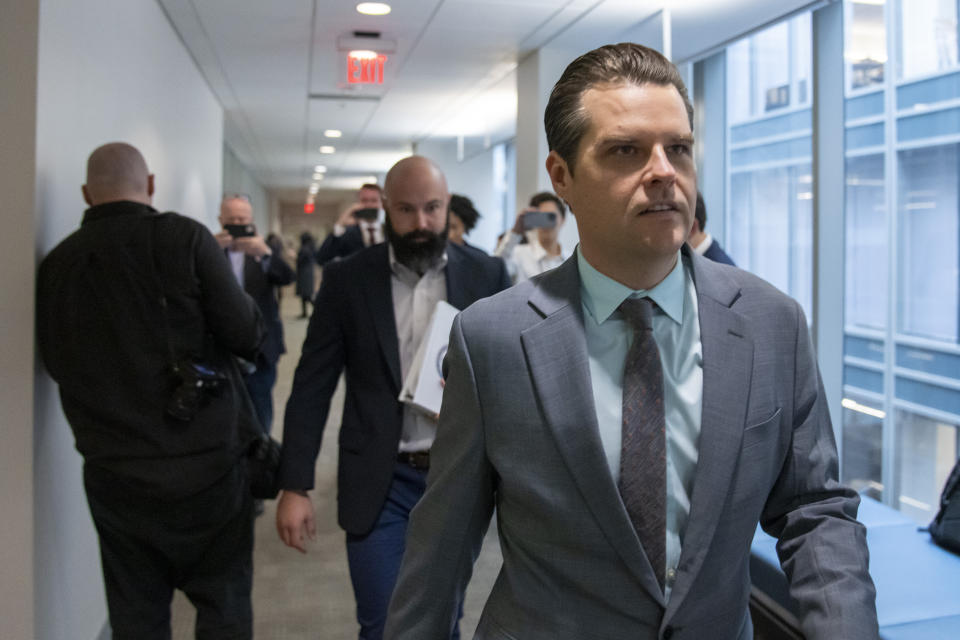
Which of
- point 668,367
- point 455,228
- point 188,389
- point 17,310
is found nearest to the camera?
point 668,367

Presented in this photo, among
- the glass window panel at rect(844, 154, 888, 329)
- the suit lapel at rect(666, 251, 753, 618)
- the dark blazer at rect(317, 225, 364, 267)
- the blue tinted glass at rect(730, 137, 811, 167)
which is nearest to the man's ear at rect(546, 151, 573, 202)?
the suit lapel at rect(666, 251, 753, 618)

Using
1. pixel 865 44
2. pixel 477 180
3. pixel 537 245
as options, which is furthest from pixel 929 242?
pixel 477 180

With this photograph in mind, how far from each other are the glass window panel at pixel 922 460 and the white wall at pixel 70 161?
363cm

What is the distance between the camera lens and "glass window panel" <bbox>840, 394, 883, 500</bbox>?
443cm

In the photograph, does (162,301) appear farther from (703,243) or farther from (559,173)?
(703,243)

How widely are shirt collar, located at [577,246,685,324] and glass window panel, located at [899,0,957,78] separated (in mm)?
3247

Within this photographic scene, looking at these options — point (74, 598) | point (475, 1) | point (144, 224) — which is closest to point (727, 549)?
point (144, 224)

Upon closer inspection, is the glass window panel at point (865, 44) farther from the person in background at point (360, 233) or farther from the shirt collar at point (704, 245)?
the person in background at point (360, 233)

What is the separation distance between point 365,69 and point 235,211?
6.49 ft

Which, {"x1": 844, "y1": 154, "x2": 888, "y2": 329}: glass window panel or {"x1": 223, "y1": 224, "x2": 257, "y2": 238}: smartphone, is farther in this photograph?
{"x1": 223, "y1": 224, "x2": 257, "y2": 238}: smartphone

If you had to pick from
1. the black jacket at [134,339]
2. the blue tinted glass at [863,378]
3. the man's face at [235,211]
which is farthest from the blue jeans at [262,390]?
the blue tinted glass at [863,378]

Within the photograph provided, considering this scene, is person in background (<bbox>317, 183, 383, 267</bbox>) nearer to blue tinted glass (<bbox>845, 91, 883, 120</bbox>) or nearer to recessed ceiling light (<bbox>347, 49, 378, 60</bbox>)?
recessed ceiling light (<bbox>347, 49, 378, 60</bbox>)

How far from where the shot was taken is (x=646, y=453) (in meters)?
1.13

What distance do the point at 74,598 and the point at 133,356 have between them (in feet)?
3.92
